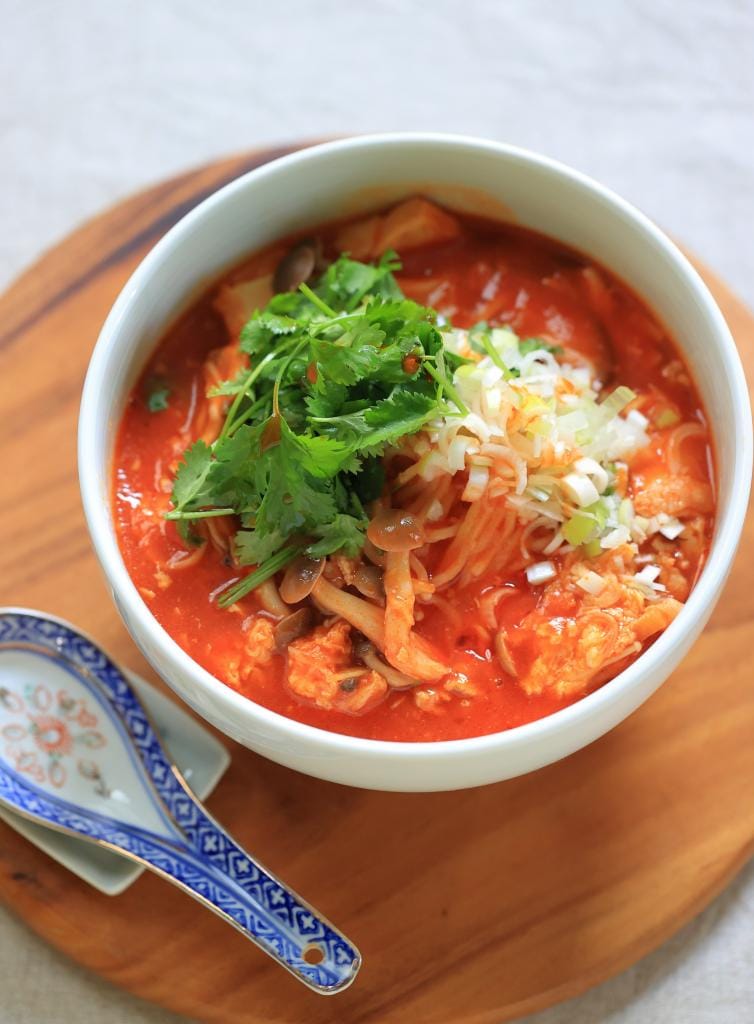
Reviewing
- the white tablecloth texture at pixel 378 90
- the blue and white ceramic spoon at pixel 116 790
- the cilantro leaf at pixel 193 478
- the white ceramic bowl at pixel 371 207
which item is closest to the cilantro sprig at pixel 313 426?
the cilantro leaf at pixel 193 478

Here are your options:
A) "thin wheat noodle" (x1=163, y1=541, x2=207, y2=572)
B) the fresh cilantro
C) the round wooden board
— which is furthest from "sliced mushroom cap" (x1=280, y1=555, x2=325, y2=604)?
the fresh cilantro

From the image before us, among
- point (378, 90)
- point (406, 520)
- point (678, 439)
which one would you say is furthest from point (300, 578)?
point (378, 90)

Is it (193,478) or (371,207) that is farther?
(371,207)

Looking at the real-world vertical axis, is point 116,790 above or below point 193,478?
below

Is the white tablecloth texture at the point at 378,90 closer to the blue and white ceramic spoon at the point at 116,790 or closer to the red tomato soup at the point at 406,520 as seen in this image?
the red tomato soup at the point at 406,520

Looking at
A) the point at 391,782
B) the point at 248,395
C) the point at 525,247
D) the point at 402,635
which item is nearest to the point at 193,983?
the point at 391,782

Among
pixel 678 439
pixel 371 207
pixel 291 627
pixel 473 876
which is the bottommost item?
pixel 473 876

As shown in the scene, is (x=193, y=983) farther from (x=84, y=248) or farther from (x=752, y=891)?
(x=84, y=248)

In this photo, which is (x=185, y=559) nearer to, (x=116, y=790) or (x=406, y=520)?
(x=406, y=520)
